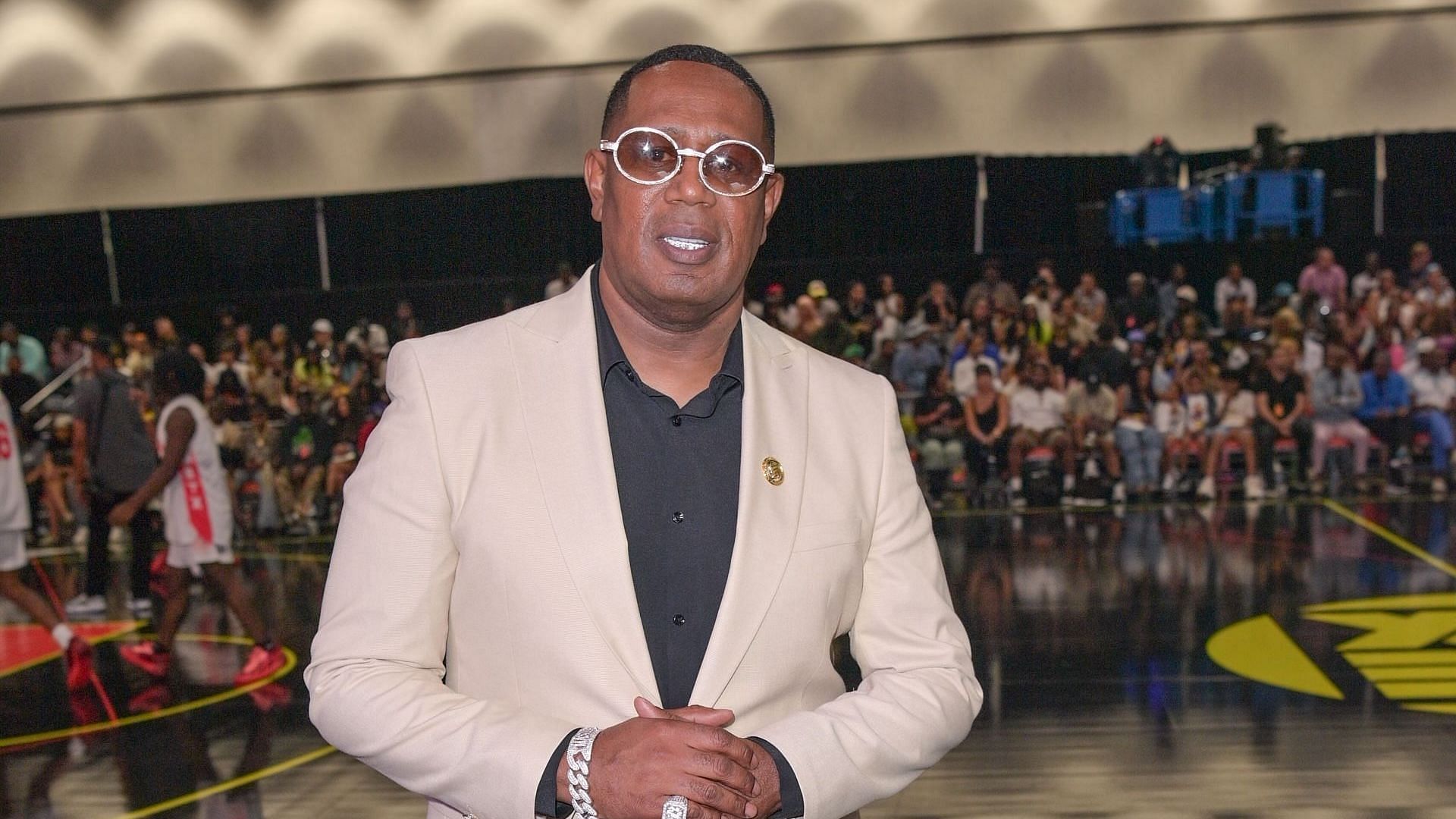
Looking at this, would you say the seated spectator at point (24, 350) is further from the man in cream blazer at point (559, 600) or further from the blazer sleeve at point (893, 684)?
the blazer sleeve at point (893, 684)

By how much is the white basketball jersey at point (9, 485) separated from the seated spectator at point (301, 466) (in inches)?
197

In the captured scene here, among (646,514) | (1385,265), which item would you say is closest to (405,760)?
(646,514)

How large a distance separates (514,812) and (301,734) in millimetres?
4909

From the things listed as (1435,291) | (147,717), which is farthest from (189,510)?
(1435,291)

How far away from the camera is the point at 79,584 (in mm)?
10266

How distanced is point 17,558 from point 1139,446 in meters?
8.62

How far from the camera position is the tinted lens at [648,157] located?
5.99 ft

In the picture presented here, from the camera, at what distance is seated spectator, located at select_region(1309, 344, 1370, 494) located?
11.8 meters

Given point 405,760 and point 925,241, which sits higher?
point 925,241

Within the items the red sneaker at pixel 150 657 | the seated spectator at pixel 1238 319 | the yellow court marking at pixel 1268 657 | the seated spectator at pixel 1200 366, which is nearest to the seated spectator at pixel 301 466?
the red sneaker at pixel 150 657

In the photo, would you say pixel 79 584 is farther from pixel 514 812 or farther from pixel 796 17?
pixel 796 17

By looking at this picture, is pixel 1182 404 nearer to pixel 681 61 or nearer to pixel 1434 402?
pixel 1434 402

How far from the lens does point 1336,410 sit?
1188cm

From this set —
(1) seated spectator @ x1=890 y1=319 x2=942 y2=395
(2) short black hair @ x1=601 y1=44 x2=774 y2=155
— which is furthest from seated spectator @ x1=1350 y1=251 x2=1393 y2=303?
(2) short black hair @ x1=601 y1=44 x2=774 y2=155
